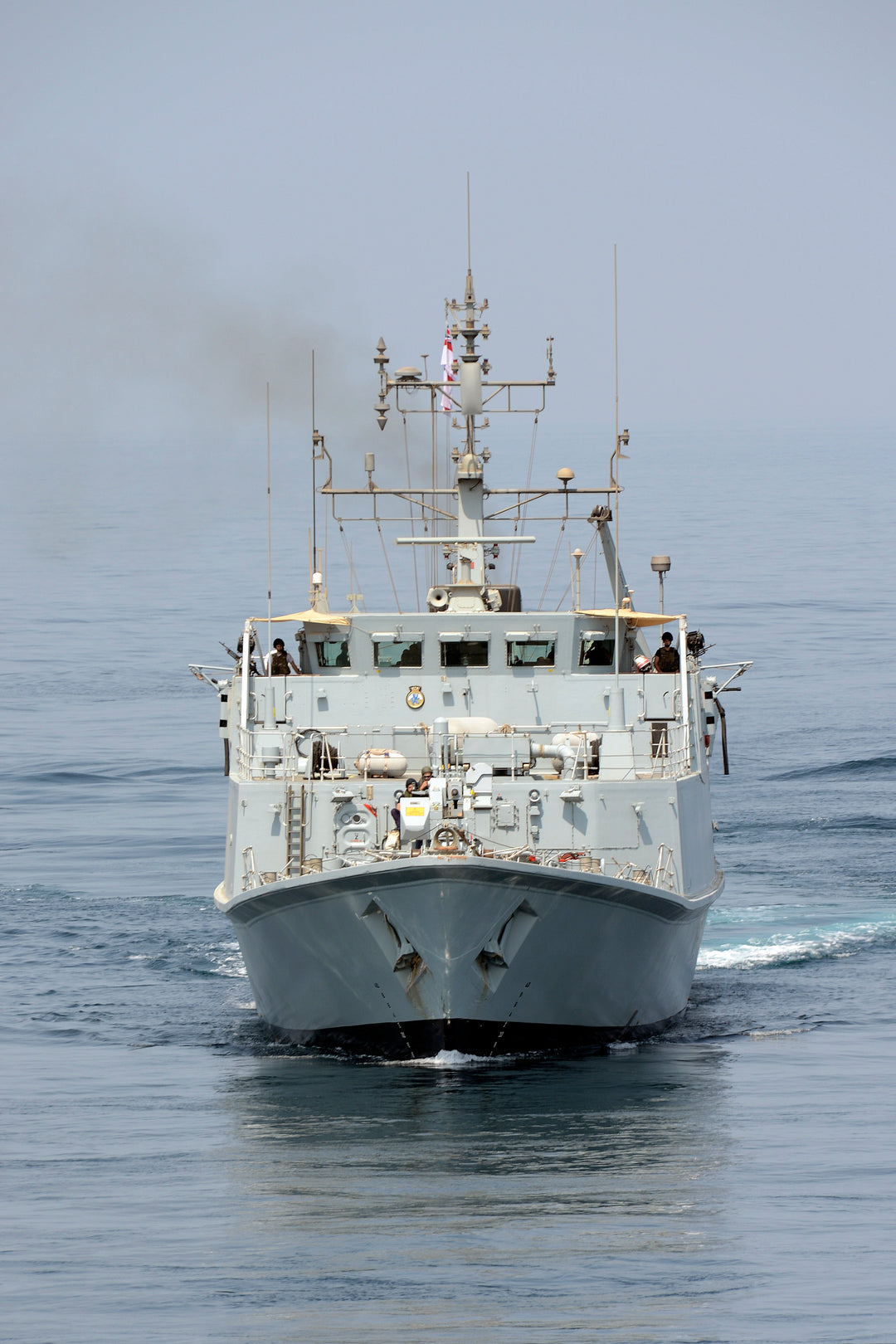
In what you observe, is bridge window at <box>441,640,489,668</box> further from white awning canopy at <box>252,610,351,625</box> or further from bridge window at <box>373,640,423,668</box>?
white awning canopy at <box>252,610,351,625</box>

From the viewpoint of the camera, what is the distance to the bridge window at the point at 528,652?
75.2 ft

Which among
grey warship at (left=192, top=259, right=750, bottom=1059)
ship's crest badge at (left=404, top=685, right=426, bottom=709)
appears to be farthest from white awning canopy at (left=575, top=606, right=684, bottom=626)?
ship's crest badge at (left=404, top=685, right=426, bottom=709)

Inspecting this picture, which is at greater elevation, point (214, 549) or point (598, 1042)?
point (214, 549)

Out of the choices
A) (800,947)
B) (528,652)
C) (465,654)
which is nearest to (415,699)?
(465,654)

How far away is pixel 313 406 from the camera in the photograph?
25859 millimetres

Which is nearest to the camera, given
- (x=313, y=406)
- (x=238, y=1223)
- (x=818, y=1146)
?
(x=238, y=1223)

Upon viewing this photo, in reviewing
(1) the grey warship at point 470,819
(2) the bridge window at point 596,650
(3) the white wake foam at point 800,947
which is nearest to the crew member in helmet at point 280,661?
(1) the grey warship at point 470,819

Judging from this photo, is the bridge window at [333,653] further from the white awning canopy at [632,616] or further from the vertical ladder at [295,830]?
the vertical ladder at [295,830]

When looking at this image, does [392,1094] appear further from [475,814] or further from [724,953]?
[724,953]

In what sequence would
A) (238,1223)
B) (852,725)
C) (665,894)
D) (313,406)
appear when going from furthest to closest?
(852,725), (313,406), (665,894), (238,1223)

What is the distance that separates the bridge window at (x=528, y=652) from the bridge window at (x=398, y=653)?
1.09 metres

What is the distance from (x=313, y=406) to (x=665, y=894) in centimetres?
991

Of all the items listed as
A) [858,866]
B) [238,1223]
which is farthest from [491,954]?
[858,866]

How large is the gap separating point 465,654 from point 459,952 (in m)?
5.88
